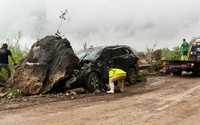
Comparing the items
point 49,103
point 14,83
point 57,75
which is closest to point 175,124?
point 49,103

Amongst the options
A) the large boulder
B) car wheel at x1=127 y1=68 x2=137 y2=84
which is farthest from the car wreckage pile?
car wheel at x1=127 y1=68 x2=137 y2=84

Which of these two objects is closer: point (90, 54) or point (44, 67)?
point (44, 67)

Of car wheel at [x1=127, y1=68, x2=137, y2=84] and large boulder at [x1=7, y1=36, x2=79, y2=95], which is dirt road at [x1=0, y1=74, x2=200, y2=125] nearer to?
large boulder at [x1=7, y1=36, x2=79, y2=95]

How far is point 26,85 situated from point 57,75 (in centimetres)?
119

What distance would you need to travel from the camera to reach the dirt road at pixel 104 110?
592 cm

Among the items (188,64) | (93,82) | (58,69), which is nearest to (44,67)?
(58,69)

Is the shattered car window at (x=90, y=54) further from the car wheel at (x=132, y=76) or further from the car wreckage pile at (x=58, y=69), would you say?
the car wheel at (x=132, y=76)

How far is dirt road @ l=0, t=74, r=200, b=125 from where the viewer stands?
5922 millimetres

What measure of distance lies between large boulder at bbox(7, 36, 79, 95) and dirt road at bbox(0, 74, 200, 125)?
881 mm

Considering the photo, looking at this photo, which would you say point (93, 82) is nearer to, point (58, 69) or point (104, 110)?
point (58, 69)

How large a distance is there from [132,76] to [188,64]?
13.7 ft

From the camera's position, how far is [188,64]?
15.1 m

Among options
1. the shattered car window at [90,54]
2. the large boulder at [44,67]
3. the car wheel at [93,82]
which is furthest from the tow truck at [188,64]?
the large boulder at [44,67]

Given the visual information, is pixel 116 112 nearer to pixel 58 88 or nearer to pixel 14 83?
pixel 58 88
